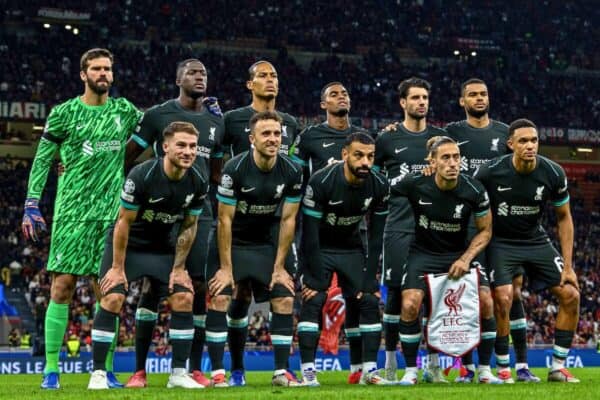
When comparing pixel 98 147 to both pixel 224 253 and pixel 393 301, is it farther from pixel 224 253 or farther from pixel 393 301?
pixel 393 301

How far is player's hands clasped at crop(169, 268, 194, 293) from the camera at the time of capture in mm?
9008

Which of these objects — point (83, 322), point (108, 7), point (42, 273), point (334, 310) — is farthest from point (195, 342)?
point (108, 7)

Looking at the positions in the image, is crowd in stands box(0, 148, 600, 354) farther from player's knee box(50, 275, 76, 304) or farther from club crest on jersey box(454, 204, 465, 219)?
club crest on jersey box(454, 204, 465, 219)

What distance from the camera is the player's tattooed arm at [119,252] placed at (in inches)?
345

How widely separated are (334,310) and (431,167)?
5.36 m

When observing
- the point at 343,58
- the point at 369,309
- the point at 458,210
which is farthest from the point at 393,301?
the point at 343,58

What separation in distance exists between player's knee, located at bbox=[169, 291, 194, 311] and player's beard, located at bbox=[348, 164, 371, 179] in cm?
182

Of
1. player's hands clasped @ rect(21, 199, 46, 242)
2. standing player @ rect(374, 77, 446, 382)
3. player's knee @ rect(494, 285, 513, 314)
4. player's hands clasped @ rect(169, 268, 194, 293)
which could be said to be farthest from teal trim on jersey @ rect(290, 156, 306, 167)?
player's hands clasped @ rect(21, 199, 46, 242)

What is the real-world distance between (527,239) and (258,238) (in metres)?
2.55

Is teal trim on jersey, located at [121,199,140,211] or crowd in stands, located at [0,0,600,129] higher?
crowd in stands, located at [0,0,600,129]

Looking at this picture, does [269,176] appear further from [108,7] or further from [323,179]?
[108,7]

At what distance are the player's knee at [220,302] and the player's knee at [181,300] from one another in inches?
10.7

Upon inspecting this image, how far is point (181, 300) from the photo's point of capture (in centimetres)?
898

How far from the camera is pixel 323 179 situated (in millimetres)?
9641
